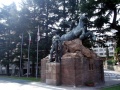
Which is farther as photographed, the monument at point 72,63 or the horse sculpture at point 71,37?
the horse sculpture at point 71,37

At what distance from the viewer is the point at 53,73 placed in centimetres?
2039

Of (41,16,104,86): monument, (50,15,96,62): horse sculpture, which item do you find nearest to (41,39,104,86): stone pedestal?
(41,16,104,86): monument

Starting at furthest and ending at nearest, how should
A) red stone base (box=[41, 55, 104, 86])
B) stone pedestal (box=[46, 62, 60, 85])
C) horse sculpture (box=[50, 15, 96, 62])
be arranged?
horse sculpture (box=[50, 15, 96, 62]) < stone pedestal (box=[46, 62, 60, 85]) < red stone base (box=[41, 55, 104, 86])

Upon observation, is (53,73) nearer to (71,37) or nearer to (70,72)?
(70,72)

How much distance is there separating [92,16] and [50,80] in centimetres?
1142

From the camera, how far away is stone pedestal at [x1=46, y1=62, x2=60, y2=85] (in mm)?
20172

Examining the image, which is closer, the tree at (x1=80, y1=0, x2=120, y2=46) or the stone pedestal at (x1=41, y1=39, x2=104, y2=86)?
the stone pedestal at (x1=41, y1=39, x2=104, y2=86)

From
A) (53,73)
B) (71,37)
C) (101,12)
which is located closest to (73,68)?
(53,73)

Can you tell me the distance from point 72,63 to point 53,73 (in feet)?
6.75

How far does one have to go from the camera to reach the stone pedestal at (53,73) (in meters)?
20.2

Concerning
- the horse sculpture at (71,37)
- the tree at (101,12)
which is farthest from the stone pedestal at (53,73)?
the tree at (101,12)

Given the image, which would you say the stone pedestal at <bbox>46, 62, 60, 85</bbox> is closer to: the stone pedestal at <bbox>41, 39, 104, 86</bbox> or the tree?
the stone pedestal at <bbox>41, 39, 104, 86</bbox>

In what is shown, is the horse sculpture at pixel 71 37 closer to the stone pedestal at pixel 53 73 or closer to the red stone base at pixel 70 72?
the stone pedestal at pixel 53 73

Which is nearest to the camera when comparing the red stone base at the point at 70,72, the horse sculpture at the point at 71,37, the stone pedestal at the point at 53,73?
the red stone base at the point at 70,72
